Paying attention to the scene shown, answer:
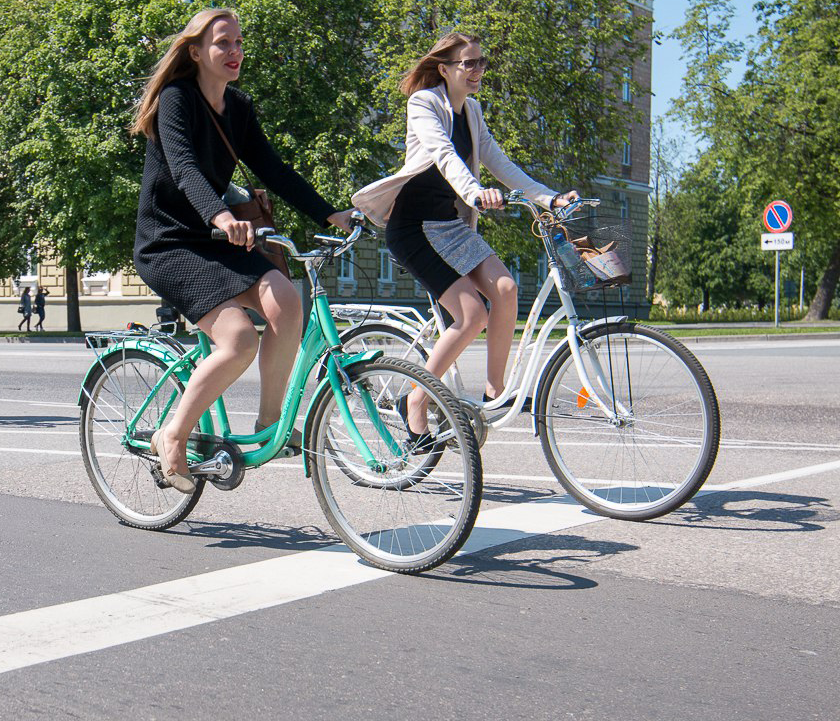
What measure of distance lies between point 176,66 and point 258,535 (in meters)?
1.86

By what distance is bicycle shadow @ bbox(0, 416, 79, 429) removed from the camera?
9.16 metres

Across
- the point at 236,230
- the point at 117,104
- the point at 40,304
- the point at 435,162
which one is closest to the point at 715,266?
the point at 40,304

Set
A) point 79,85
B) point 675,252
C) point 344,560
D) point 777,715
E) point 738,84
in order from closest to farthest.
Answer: point 777,715 → point 344,560 → point 79,85 → point 738,84 → point 675,252

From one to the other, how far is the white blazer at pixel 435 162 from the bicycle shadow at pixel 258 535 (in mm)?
1423

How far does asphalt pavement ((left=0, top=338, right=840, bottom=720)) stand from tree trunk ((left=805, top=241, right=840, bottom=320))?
1592 inches

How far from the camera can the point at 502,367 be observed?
17.5 ft

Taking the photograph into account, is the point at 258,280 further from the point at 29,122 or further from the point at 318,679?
the point at 29,122

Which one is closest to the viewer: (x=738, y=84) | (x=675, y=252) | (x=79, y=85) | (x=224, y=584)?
(x=224, y=584)

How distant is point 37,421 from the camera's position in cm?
952

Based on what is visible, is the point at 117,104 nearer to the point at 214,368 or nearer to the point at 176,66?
the point at 176,66

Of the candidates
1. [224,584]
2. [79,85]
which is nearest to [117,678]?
[224,584]

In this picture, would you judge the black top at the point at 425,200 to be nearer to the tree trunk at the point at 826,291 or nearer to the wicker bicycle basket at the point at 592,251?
the wicker bicycle basket at the point at 592,251

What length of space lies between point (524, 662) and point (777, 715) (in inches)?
26.4

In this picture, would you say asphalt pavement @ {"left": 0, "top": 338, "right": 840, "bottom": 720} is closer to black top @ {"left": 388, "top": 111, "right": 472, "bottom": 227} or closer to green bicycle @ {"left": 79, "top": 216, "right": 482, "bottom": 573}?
green bicycle @ {"left": 79, "top": 216, "right": 482, "bottom": 573}
